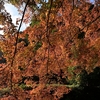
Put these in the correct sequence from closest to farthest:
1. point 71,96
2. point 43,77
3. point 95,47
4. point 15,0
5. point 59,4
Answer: point 15,0 → point 59,4 → point 95,47 → point 43,77 → point 71,96

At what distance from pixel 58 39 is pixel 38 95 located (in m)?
1.78

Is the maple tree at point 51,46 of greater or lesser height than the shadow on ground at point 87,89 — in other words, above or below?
above

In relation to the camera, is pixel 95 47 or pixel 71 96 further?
pixel 71 96

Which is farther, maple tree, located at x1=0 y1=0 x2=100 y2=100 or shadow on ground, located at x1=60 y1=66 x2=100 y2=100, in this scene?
shadow on ground, located at x1=60 y1=66 x2=100 y2=100

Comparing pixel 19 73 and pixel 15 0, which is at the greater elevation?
pixel 15 0

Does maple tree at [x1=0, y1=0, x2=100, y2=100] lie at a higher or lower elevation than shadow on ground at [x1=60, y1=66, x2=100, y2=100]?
higher

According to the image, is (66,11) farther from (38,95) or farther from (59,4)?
(38,95)

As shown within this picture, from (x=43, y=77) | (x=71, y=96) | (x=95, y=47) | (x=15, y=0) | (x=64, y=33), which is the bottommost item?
(x=71, y=96)

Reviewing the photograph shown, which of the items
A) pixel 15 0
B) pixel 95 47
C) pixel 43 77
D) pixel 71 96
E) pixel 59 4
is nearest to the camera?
pixel 15 0

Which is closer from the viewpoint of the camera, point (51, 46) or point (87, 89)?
point (51, 46)

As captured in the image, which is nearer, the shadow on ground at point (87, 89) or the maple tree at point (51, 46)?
the maple tree at point (51, 46)

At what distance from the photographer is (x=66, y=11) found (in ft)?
20.1

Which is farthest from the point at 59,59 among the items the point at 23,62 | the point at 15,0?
the point at 15,0

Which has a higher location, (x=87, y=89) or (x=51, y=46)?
(x=51, y=46)
